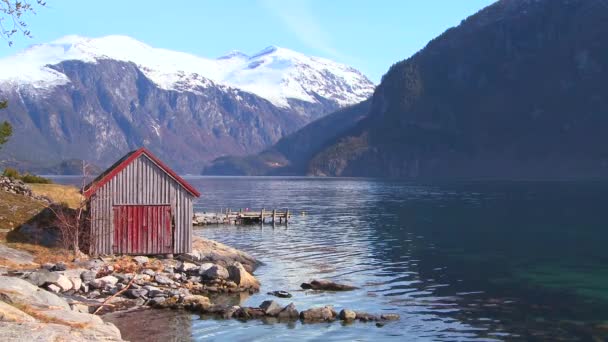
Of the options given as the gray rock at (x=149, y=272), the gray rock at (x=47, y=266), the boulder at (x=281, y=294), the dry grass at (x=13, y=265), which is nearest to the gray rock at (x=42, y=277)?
the gray rock at (x=47, y=266)

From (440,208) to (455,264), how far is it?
6666cm

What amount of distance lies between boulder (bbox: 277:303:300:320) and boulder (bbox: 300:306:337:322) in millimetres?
337

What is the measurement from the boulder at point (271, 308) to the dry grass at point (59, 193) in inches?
936

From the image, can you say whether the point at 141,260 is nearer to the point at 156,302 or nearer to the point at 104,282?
the point at 104,282

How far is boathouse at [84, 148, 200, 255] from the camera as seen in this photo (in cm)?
4356

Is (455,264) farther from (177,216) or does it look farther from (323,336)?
(323,336)

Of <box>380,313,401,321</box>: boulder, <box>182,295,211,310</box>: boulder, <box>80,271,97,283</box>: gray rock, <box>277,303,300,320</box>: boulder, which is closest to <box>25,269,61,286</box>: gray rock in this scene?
<box>80,271,97,283</box>: gray rock

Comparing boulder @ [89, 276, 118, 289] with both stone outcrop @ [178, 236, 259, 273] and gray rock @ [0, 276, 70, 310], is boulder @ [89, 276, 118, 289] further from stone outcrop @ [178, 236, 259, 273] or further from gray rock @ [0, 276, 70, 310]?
gray rock @ [0, 276, 70, 310]

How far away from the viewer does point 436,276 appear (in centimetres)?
4700

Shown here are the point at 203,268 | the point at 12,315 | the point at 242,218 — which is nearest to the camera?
the point at 12,315

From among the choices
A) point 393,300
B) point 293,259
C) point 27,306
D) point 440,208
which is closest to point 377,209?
point 440,208

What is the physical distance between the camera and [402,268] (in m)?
50.9

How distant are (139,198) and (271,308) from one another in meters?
14.6

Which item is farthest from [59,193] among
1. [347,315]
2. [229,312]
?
[347,315]
